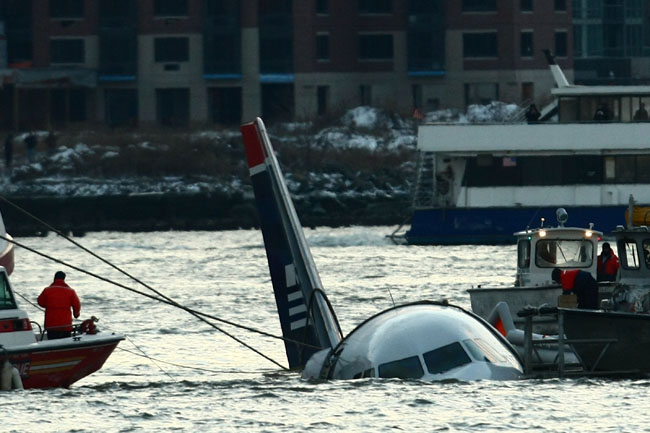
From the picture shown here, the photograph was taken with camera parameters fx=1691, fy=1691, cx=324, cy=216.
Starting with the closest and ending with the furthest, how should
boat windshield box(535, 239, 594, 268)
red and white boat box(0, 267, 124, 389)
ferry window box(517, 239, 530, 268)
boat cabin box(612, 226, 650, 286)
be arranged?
1. red and white boat box(0, 267, 124, 389)
2. boat cabin box(612, 226, 650, 286)
3. boat windshield box(535, 239, 594, 268)
4. ferry window box(517, 239, 530, 268)

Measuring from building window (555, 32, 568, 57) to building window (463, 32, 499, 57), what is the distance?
17.1 feet

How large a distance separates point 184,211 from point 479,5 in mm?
27083

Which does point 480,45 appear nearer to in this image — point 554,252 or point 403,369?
point 554,252

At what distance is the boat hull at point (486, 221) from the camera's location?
253 feet

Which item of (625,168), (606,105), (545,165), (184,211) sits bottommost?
(184,211)

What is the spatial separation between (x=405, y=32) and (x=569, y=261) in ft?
277

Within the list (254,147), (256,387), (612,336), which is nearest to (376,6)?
(256,387)

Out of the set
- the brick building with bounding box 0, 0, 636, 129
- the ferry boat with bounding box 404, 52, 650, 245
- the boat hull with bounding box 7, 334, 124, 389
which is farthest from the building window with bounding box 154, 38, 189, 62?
the boat hull with bounding box 7, 334, 124, 389

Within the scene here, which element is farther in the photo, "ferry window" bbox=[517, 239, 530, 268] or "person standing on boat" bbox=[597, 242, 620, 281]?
"ferry window" bbox=[517, 239, 530, 268]

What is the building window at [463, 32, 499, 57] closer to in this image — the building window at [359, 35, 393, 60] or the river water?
the building window at [359, 35, 393, 60]

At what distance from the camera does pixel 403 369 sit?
23.7m

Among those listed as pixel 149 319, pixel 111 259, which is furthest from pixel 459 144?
pixel 149 319

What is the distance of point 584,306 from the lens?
3069cm

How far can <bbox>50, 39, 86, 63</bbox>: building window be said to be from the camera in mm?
120750
